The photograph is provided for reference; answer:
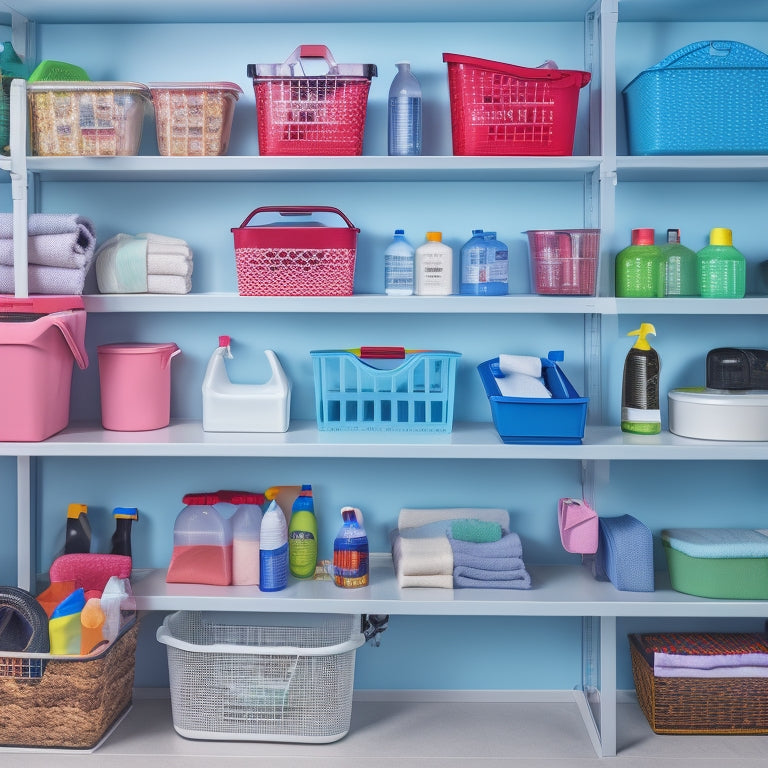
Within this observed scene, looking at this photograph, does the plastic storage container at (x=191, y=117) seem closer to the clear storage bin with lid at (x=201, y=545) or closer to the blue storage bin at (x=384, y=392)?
the blue storage bin at (x=384, y=392)

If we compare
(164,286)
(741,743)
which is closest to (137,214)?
(164,286)

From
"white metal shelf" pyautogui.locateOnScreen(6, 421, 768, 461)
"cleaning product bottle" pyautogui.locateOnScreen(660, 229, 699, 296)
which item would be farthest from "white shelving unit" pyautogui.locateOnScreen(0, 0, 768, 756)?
"cleaning product bottle" pyautogui.locateOnScreen(660, 229, 699, 296)

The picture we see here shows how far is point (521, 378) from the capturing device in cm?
252

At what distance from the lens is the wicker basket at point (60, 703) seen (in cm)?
233

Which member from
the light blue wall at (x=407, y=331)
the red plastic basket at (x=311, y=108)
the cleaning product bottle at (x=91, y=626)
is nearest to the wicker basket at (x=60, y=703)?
the cleaning product bottle at (x=91, y=626)

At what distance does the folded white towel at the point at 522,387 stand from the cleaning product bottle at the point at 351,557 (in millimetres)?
587

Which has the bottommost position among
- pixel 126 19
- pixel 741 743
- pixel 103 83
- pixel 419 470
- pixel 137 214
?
pixel 741 743

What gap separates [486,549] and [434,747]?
59 centimetres

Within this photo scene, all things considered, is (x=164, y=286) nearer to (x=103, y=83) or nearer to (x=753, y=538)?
(x=103, y=83)

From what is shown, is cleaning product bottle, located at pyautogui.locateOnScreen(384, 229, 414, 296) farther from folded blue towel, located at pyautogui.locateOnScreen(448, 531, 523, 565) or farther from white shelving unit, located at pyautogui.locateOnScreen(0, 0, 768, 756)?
folded blue towel, located at pyautogui.locateOnScreen(448, 531, 523, 565)

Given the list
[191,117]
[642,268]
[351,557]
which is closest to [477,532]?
[351,557]

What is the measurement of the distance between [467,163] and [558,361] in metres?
0.65

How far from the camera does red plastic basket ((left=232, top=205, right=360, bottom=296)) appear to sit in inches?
96.3

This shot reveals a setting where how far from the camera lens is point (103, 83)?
2424mm
